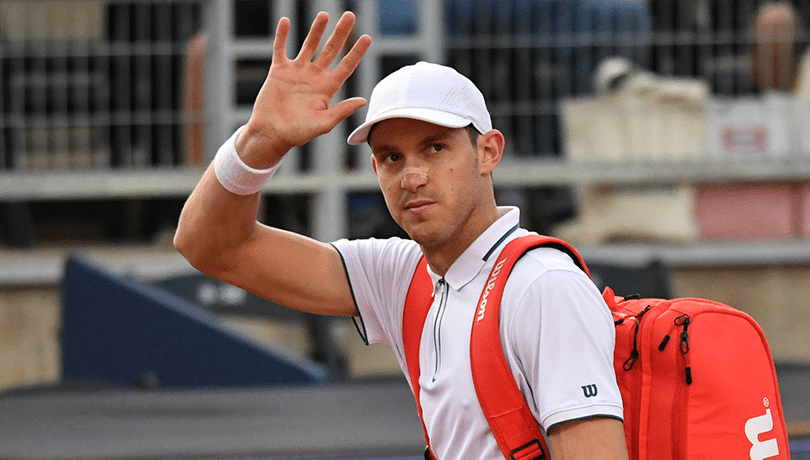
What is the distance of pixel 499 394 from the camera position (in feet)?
5.35

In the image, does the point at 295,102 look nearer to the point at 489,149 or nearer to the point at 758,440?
the point at 489,149

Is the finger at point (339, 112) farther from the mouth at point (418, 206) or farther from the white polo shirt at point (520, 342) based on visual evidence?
the white polo shirt at point (520, 342)

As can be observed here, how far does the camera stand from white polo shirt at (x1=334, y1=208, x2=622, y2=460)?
154 cm

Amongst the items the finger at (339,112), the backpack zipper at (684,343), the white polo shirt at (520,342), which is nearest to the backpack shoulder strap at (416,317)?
the white polo shirt at (520,342)

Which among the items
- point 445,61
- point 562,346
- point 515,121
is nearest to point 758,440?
point 562,346

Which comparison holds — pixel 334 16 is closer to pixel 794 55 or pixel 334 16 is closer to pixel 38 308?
pixel 38 308

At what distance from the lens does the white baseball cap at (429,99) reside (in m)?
1.73

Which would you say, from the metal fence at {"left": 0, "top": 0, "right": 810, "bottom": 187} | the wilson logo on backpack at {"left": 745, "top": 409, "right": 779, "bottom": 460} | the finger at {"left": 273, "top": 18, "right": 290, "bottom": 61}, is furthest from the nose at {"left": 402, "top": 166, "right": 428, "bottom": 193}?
the metal fence at {"left": 0, "top": 0, "right": 810, "bottom": 187}

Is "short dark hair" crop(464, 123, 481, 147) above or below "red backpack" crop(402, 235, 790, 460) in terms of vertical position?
above

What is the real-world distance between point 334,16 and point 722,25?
2400 millimetres

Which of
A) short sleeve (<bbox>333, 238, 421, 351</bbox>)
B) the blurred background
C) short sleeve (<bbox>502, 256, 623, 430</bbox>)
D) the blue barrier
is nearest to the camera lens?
short sleeve (<bbox>502, 256, 623, 430</bbox>)

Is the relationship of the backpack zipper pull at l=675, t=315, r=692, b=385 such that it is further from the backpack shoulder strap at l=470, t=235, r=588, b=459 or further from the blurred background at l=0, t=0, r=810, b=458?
the blurred background at l=0, t=0, r=810, b=458

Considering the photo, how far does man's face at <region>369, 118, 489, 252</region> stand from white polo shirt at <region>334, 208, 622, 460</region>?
7 cm

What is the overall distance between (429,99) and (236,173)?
1.34 feet
